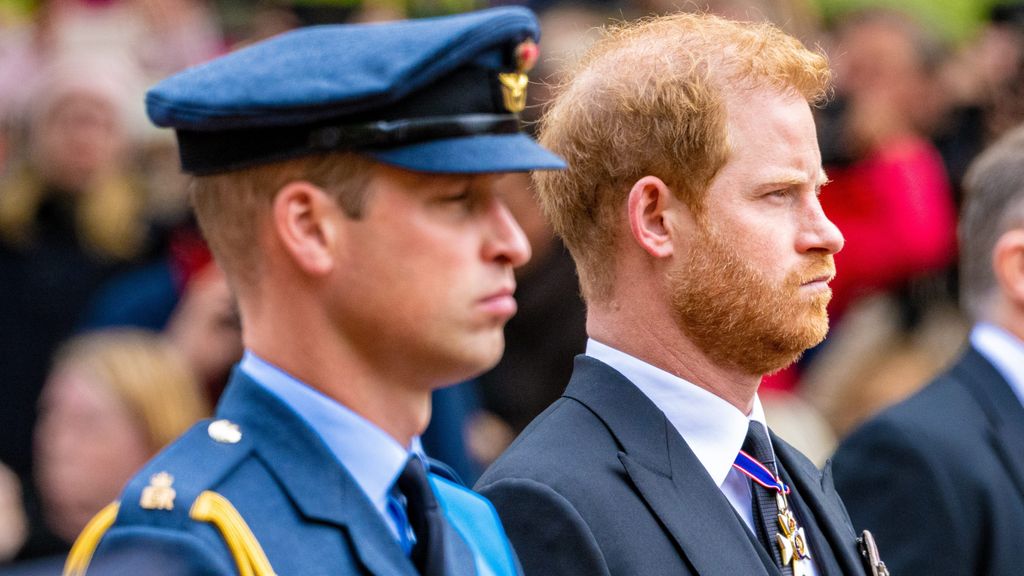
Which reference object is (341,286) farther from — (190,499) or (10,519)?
(10,519)

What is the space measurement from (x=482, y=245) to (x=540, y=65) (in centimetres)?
389

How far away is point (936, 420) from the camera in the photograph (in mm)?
3719

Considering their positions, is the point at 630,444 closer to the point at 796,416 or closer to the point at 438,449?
the point at 438,449

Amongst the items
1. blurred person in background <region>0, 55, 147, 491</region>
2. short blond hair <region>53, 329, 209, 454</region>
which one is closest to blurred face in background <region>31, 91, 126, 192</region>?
blurred person in background <region>0, 55, 147, 491</region>

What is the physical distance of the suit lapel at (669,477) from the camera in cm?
269

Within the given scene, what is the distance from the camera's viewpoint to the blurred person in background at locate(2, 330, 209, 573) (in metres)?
3.87

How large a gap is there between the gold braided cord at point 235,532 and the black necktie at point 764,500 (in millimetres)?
1097

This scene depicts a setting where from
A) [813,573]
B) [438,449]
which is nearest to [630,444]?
[813,573]

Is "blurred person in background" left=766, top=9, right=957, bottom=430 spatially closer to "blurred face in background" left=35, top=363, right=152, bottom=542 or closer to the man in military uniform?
"blurred face in background" left=35, top=363, right=152, bottom=542

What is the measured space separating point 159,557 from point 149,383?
194cm

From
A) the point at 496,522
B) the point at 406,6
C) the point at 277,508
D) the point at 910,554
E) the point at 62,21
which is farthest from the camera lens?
the point at 406,6

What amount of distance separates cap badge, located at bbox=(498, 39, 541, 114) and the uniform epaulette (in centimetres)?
66

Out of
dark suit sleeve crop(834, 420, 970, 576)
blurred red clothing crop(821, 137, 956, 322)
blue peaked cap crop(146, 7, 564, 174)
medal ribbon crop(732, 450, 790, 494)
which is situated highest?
blue peaked cap crop(146, 7, 564, 174)

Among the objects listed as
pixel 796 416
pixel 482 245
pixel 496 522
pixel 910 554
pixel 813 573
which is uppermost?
pixel 482 245
